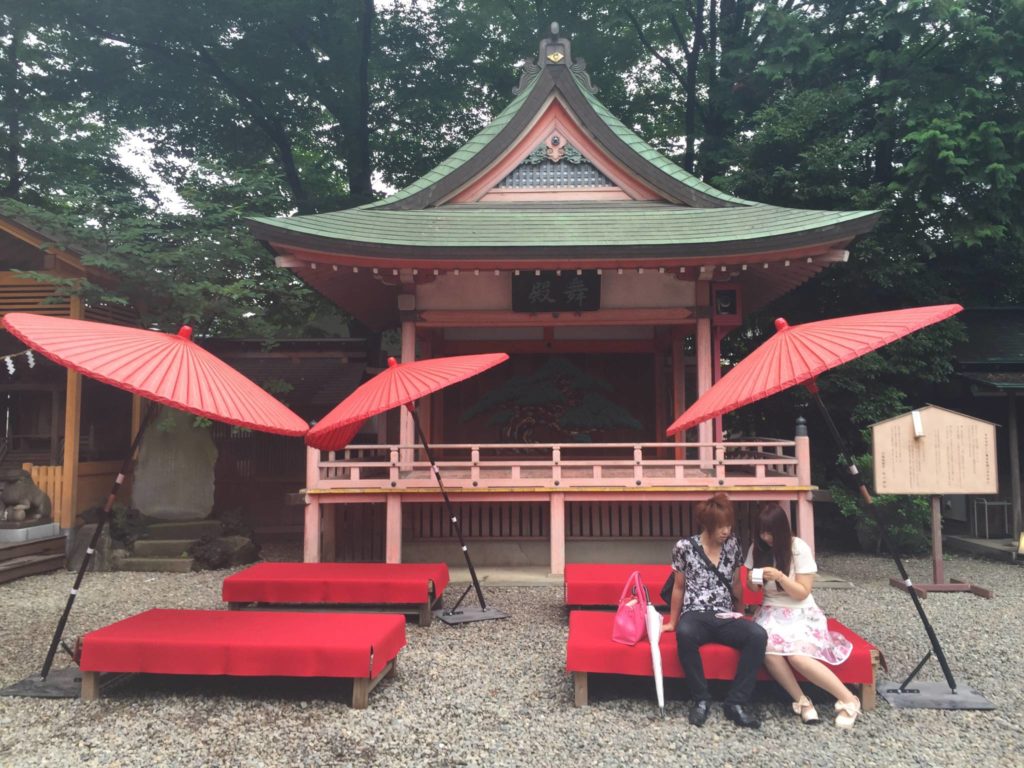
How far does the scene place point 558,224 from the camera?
35.0 feet

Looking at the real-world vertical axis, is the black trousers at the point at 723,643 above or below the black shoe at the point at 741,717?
above

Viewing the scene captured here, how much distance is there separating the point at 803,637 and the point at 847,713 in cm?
55

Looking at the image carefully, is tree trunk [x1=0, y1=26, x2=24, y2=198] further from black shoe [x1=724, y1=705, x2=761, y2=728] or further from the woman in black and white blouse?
black shoe [x1=724, y1=705, x2=761, y2=728]

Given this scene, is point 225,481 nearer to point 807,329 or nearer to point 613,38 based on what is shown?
point 807,329

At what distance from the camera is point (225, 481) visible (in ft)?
46.8

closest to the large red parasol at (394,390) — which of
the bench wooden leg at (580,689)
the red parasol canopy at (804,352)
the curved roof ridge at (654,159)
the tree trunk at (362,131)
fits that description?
the red parasol canopy at (804,352)

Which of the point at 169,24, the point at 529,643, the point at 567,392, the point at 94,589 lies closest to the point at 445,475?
the point at 567,392

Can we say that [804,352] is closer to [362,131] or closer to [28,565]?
[28,565]

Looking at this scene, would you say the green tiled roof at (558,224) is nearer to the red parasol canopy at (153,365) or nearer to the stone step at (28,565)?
the red parasol canopy at (153,365)

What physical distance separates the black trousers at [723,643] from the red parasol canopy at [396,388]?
282cm

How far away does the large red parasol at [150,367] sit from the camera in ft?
14.0

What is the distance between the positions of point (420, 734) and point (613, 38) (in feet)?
69.5

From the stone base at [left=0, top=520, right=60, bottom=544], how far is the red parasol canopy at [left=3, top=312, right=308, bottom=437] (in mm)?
7498

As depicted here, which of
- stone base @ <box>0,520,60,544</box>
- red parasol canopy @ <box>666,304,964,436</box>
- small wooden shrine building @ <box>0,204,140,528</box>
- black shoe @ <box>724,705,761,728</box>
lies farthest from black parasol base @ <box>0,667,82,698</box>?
small wooden shrine building @ <box>0,204,140,528</box>
